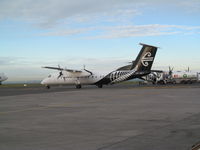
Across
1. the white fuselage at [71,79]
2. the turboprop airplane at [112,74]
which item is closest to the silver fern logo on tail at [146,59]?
the turboprop airplane at [112,74]

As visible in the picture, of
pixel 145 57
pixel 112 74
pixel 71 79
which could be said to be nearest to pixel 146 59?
pixel 145 57

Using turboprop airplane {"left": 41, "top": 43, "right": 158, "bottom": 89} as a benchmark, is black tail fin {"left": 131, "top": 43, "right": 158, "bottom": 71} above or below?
above

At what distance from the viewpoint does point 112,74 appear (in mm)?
46750

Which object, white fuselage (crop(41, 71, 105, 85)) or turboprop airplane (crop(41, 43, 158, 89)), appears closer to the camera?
turboprop airplane (crop(41, 43, 158, 89))

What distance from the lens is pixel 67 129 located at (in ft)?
27.8

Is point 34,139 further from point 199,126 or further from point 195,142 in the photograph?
point 199,126

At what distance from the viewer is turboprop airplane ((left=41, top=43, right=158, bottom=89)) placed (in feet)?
147

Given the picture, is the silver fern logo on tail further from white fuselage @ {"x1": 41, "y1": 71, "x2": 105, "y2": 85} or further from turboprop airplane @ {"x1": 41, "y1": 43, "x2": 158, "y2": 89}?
white fuselage @ {"x1": 41, "y1": 71, "x2": 105, "y2": 85}

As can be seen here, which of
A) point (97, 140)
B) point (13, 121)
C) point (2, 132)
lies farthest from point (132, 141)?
point (13, 121)

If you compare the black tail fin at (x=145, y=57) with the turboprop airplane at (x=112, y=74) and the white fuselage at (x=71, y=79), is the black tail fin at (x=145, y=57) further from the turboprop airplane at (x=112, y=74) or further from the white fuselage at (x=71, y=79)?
the white fuselage at (x=71, y=79)

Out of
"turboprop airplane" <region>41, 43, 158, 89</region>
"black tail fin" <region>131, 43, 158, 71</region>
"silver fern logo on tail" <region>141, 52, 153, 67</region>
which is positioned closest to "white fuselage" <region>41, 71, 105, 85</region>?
"turboprop airplane" <region>41, 43, 158, 89</region>

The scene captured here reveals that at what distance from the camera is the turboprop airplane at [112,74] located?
44.7 m

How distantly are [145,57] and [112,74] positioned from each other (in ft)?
20.2

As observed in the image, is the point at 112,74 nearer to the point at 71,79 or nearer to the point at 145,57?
the point at 145,57
